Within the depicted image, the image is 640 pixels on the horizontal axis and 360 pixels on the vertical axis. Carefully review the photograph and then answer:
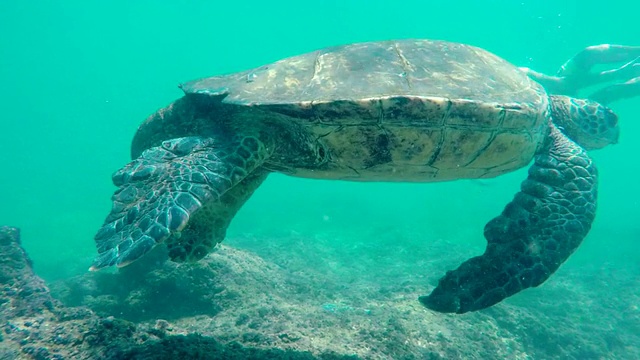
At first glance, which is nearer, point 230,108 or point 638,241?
point 230,108

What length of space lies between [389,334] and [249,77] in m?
4.83

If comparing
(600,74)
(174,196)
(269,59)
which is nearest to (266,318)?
(174,196)

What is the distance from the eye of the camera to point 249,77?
4.99 metres

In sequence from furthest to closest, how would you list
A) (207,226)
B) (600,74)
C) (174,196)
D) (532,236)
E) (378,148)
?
(600,74) < (207,226) < (378,148) < (532,236) < (174,196)

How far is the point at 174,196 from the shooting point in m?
3.74

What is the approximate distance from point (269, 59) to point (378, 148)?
11251cm

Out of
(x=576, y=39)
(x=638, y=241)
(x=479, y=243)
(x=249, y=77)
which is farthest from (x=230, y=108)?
(x=576, y=39)

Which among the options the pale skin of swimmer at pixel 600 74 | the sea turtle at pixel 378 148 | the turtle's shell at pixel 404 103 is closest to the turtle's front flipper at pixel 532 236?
the sea turtle at pixel 378 148

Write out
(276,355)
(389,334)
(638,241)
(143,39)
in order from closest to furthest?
(276,355)
(389,334)
(638,241)
(143,39)

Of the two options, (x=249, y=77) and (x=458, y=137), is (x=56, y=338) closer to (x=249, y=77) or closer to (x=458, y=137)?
(x=249, y=77)

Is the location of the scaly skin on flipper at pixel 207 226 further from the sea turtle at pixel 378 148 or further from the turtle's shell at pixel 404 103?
the turtle's shell at pixel 404 103

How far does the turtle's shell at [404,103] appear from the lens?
4039mm

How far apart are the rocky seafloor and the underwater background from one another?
73 centimetres

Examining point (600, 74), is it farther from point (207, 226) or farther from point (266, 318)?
point (207, 226)
